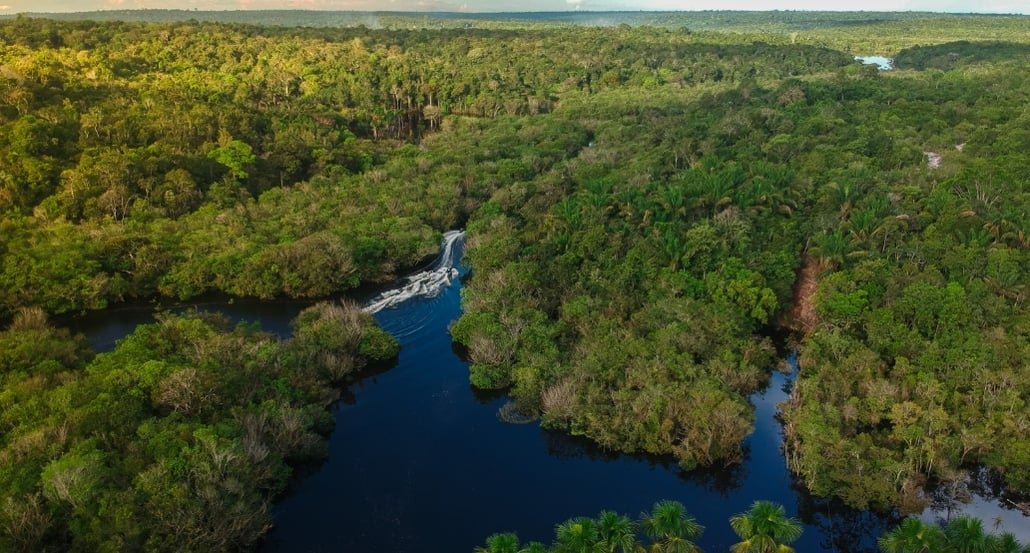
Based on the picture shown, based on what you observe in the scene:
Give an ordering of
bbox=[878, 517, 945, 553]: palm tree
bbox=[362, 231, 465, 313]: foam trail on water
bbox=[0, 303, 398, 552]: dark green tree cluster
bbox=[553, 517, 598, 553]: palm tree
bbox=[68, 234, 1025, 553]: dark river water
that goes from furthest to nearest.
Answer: bbox=[362, 231, 465, 313]: foam trail on water → bbox=[68, 234, 1025, 553]: dark river water → bbox=[0, 303, 398, 552]: dark green tree cluster → bbox=[878, 517, 945, 553]: palm tree → bbox=[553, 517, 598, 553]: palm tree

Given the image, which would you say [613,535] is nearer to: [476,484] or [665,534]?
[665,534]

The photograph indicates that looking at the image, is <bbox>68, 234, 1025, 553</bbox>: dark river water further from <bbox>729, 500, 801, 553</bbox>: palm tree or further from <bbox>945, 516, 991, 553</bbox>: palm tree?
<bbox>729, 500, 801, 553</bbox>: palm tree

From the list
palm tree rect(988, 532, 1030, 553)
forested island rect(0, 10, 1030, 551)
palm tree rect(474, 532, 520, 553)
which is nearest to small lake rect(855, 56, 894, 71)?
forested island rect(0, 10, 1030, 551)

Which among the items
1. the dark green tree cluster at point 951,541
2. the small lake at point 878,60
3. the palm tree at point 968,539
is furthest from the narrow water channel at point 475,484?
the small lake at point 878,60

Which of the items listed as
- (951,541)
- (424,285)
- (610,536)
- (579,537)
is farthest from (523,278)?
(951,541)

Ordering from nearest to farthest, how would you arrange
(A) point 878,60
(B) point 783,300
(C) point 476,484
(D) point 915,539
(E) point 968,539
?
1. (D) point 915,539
2. (E) point 968,539
3. (C) point 476,484
4. (B) point 783,300
5. (A) point 878,60

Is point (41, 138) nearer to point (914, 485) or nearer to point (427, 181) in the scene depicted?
point (427, 181)
